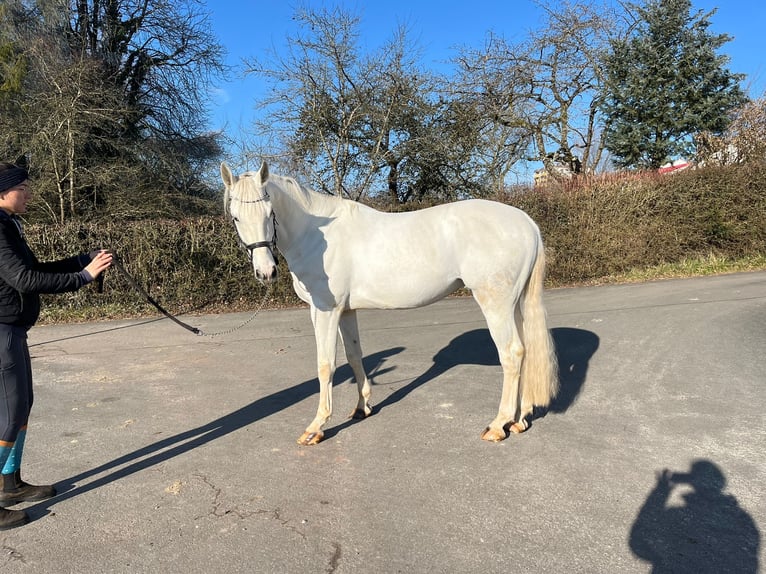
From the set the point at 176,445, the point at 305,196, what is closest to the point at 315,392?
the point at 176,445

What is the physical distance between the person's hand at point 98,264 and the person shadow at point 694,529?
3234 millimetres

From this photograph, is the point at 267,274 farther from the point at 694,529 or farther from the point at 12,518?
the point at 694,529

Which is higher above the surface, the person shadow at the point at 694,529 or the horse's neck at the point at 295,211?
the horse's neck at the point at 295,211

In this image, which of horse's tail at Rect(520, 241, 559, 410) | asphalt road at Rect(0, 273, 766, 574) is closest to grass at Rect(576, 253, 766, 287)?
asphalt road at Rect(0, 273, 766, 574)

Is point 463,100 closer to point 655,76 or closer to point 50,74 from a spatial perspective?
point 655,76

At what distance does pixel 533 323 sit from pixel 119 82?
57.4 ft

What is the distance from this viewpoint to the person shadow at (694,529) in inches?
88.0

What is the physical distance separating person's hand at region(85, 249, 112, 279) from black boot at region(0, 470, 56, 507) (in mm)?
1384

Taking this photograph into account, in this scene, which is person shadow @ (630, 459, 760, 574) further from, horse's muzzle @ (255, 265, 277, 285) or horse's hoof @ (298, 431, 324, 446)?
horse's muzzle @ (255, 265, 277, 285)

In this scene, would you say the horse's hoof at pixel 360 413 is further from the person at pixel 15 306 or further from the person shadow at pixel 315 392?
the person at pixel 15 306

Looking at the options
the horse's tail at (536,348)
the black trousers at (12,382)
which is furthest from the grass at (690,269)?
the black trousers at (12,382)

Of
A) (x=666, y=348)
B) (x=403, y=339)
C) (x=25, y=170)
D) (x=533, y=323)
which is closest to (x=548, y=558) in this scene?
(x=533, y=323)

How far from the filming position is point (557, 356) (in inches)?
235

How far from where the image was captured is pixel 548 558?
91.7 inches
